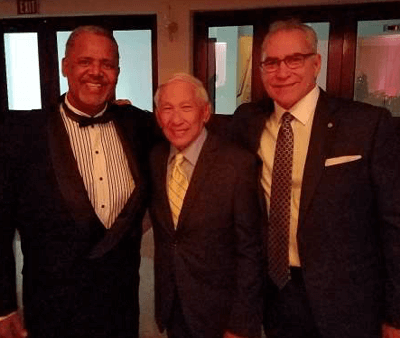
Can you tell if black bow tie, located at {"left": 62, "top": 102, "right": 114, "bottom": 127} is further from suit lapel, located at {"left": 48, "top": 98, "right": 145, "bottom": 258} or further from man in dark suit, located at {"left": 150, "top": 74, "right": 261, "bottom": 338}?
man in dark suit, located at {"left": 150, "top": 74, "right": 261, "bottom": 338}

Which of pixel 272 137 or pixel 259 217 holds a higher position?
pixel 272 137

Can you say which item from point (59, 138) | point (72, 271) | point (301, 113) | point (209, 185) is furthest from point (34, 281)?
point (301, 113)

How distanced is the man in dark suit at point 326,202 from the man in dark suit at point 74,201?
22.0 inches

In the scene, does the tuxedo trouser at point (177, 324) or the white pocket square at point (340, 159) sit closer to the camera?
the white pocket square at point (340, 159)

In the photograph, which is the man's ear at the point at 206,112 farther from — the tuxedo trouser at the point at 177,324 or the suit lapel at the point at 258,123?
the tuxedo trouser at the point at 177,324

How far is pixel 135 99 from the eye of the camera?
6113 millimetres

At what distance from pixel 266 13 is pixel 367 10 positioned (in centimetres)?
113

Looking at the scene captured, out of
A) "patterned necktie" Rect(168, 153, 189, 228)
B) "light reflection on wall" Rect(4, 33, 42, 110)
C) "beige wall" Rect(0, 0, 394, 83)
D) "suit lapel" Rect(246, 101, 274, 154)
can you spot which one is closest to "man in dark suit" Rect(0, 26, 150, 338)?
"patterned necktie" Rect(168, 153, 189, 228)

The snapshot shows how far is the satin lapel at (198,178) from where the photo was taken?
5.05ft

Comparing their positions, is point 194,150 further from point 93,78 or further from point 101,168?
point 93,78

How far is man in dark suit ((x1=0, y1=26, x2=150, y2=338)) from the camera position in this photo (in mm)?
1629

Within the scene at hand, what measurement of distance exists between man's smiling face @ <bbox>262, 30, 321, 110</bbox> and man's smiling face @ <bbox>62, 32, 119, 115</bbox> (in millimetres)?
608

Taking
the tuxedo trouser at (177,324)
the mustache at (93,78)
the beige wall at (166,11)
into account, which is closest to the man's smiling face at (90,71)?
the mustache at (93,78)

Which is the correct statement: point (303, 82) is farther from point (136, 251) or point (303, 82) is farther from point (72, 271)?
point (72, 271)
